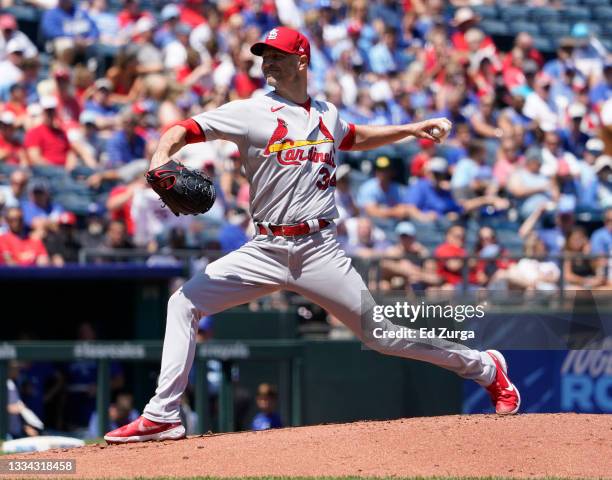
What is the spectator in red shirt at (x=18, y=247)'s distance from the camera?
10.3 m

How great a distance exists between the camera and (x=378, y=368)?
11.0 m

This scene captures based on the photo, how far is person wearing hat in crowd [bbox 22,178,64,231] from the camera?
1080cm

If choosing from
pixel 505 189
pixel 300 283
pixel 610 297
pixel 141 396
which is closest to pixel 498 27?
pixel 505 189

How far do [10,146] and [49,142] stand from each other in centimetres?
39

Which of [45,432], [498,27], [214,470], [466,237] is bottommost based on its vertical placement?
[45,432]

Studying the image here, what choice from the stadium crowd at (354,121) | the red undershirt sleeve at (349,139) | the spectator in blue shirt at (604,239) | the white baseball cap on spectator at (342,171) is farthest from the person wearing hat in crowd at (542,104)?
the red undershirt sleeve at (349,139)

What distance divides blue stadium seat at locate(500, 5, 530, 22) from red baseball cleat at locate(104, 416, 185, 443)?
43.0 feet

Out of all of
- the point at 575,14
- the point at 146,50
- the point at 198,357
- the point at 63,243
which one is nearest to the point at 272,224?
the point at 198,357

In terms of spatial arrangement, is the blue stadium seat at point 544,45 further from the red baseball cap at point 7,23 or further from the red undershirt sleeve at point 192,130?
the red undershirt sleeve at point 192,130

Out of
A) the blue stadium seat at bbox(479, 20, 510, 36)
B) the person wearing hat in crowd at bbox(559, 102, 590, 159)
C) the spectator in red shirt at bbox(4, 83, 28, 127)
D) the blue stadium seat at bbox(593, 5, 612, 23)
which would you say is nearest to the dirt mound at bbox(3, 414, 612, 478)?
the spectator in red shirt at bbox(4, 83, 28, 127)

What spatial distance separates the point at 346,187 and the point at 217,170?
131cm

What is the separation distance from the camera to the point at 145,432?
5.89 m

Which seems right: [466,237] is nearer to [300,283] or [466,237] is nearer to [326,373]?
[326,373]

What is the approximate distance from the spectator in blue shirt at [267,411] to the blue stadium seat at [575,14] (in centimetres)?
1019
